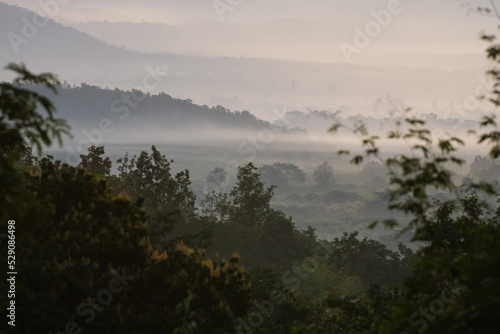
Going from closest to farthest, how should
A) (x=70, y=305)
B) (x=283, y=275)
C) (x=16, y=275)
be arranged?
(x=16, y=275) < (x=70, y=305) < (x=283, y=275)

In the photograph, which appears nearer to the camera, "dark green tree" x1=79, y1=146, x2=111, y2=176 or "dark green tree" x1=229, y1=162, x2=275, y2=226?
"dark green tree" x1=79, y1=146, x2=111, y2=176

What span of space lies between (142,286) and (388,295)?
767cm

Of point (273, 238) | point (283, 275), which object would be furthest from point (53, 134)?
point (273, 238)

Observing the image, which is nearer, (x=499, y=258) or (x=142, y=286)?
(x=499, y=258)

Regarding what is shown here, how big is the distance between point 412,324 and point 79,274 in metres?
10.1

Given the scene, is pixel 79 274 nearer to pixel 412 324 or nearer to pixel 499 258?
pixel 412 324

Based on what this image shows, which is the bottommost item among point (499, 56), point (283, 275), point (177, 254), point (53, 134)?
point (283, 275)

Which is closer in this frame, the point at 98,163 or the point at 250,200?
the point at 98,163

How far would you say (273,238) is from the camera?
62656 mm

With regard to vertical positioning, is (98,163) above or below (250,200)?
above

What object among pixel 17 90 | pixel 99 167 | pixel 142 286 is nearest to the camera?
pixel 17 90

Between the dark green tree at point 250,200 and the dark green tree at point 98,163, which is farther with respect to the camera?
the dark green tree at point 250,200

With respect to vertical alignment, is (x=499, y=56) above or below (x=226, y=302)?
above

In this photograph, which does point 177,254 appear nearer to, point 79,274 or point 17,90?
point 79,274
